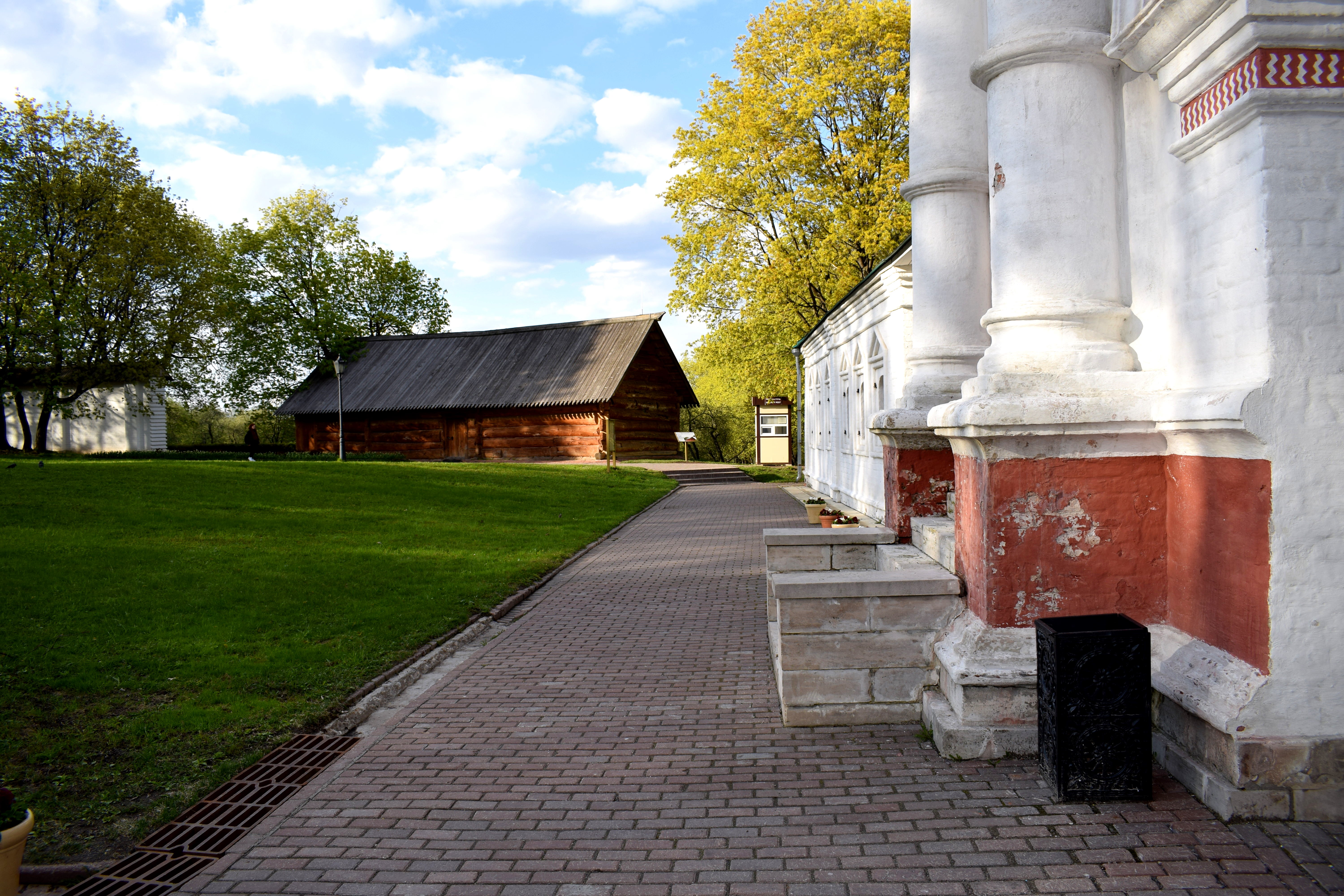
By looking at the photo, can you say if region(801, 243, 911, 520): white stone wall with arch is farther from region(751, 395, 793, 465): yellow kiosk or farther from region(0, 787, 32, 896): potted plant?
region(0, 787, 32, 896): potted plant

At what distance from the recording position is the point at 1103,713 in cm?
336

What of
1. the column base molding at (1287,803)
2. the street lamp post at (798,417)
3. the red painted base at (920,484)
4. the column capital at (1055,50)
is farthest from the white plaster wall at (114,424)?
the column base molding at (1287,803)

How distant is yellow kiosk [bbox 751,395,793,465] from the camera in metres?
31.8

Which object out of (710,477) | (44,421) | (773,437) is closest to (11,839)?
(710,477)

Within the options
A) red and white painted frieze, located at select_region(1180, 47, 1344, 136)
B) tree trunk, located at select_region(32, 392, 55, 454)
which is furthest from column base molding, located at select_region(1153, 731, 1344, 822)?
tree trunk, located at select_region(32, 392, 55, 454)

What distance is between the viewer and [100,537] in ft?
31.9

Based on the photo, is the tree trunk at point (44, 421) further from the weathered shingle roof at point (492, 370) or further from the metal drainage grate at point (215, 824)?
the metal drainage grate at point (215, 824)

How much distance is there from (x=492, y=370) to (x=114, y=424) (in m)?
16.1

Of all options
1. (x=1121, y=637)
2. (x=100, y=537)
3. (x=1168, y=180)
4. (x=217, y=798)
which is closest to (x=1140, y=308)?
(x=1168, y=180)

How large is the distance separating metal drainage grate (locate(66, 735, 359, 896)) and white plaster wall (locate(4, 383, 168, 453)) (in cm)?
3491

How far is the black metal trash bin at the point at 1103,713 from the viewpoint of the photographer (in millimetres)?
3361

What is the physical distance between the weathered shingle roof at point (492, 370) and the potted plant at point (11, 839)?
28.9 metres

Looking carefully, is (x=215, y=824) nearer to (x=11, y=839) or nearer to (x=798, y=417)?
(x=11, y=839)

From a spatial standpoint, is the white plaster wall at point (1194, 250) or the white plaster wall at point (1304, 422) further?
the white plaster wall at point (1194, 250)
